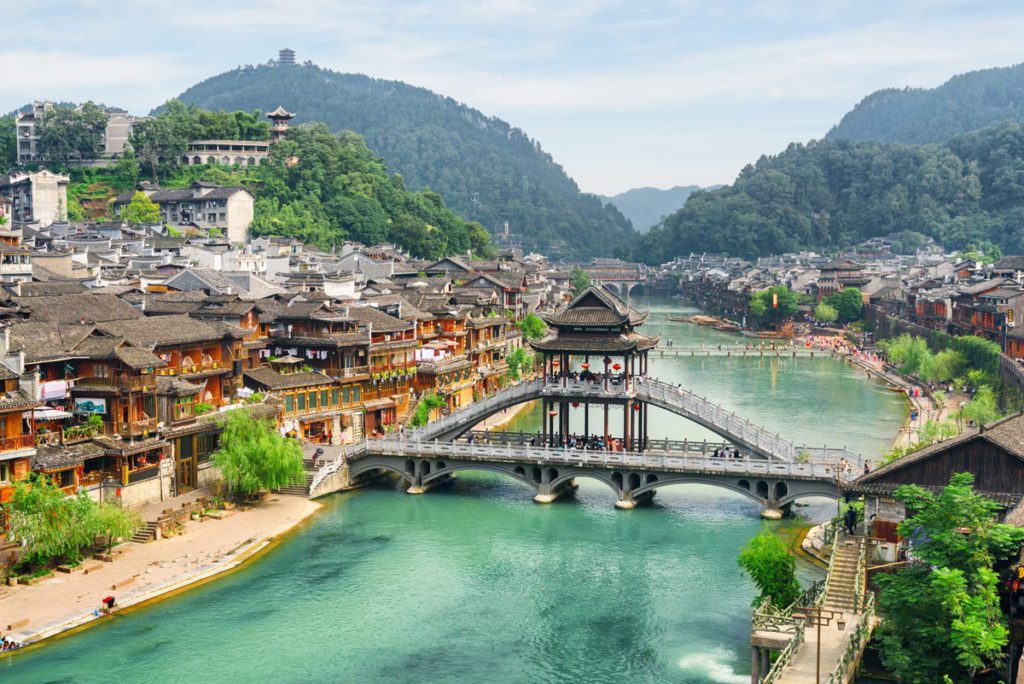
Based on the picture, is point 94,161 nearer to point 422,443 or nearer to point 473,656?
point 422,443

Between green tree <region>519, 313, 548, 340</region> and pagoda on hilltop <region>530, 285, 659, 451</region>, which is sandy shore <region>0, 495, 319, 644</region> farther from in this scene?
green tree <region>519, 313, 548, 340</region>

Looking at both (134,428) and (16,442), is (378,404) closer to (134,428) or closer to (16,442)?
(134,428)

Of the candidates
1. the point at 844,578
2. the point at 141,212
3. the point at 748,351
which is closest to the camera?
the point at 844,578

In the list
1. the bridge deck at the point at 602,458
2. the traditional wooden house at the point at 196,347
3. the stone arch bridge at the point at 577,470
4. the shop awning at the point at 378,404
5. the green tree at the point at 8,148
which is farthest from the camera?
the green tree at the point at 8,148

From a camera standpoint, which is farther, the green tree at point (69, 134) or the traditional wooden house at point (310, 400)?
the green tree at point (69, 134)

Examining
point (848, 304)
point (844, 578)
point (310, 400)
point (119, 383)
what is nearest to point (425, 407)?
point (310, 400)

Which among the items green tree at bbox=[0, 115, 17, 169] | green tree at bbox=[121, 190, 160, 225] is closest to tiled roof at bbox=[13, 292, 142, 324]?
green tree at bbox=[121, 190, 160, 225]

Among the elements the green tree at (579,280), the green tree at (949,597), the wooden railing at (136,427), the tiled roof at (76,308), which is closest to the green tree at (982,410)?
the green tree at (949,597)

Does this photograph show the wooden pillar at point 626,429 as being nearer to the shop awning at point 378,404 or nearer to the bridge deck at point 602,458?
the bridge deck at point 602,458
